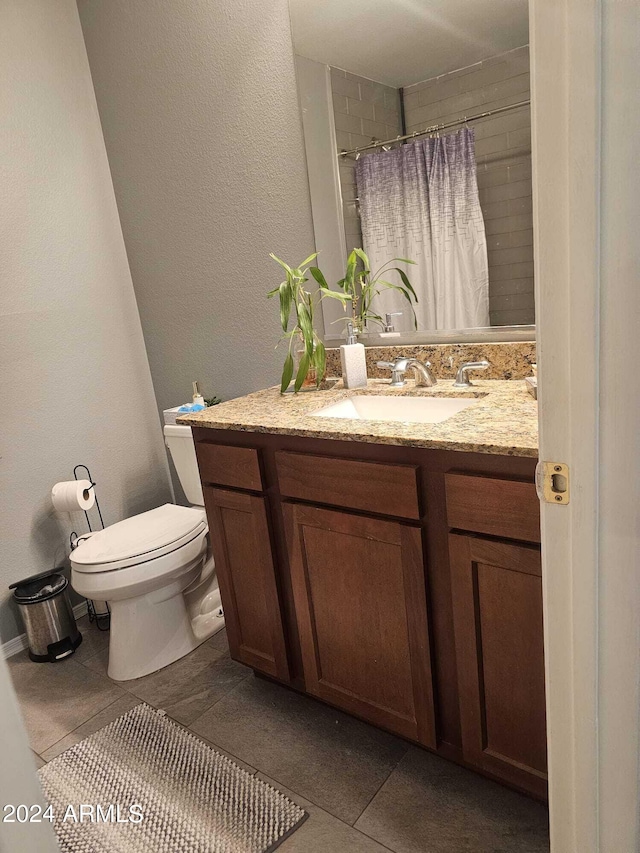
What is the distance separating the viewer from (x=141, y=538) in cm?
211

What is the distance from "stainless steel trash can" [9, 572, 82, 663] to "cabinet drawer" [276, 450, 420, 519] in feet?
4.04

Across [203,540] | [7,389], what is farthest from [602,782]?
[7,389]

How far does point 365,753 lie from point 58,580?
4.51 ft

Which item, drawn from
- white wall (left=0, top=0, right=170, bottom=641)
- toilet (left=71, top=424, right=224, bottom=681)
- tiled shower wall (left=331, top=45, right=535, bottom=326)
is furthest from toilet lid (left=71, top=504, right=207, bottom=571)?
tiled shower wall (left=331, top=45, right=535, bottom=326)

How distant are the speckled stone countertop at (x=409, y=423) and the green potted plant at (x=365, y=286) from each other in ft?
0.71

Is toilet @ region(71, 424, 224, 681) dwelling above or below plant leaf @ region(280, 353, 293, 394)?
below

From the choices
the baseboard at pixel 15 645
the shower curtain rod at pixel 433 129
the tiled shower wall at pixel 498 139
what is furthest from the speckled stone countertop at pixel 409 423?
the baseboard at pixel 15 645

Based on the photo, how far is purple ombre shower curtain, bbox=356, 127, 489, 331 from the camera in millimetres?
1752

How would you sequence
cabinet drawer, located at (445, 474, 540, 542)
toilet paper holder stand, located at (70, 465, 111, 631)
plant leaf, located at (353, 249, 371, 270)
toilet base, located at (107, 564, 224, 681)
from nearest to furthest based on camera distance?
cabinet drawer, located at (445, 474, 540, 542) → plant leaf, located at (353, 249, 371, 270) → toilet base, located at (107, 564, 224, 681) → toilet paper holder stand, located at (70, 465, 111, 631)

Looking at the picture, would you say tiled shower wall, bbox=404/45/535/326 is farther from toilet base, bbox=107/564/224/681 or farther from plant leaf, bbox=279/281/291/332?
toilet base, bbox=107/564/224/681

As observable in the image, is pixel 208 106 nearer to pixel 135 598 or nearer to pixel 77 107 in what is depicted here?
pixel 77 107

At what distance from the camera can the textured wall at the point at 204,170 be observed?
2.06m

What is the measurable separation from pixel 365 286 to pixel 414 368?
1.19 ft

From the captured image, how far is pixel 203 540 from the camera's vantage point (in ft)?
7.23
